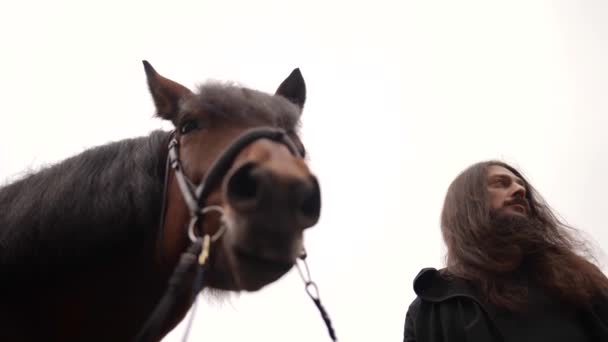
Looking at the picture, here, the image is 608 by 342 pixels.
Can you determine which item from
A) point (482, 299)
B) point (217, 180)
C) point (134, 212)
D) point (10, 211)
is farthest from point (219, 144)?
point (482, 299)

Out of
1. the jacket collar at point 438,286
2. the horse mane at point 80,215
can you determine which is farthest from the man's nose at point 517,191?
the horse mane at point 80,215

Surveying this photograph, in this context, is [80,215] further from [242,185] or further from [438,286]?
[438,286]

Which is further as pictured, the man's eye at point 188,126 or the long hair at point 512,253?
the long hair at point 512,253

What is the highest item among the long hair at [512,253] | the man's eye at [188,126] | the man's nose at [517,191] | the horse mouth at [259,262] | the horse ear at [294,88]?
the horse ear at [294,88]

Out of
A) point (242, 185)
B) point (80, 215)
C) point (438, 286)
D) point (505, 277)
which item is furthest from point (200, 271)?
point (505, 277)

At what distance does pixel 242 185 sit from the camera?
1.62 metres

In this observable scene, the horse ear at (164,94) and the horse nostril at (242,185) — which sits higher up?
the horse ear at (164,94)

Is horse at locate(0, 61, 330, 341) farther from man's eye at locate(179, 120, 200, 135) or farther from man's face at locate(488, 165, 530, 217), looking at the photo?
man's face at locate(488, 165, 530, 217)

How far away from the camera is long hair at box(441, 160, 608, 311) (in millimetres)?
2799

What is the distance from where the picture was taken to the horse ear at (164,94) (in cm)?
245

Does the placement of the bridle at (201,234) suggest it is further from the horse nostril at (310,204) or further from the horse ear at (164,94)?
the horse ear at (164,94)

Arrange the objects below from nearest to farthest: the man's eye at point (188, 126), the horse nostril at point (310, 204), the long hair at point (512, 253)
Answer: the horse nostril at point (310, 204), the man's eye at point (188, 126), the long hair at point (512, 253)

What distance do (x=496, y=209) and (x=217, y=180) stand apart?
244 centimetres

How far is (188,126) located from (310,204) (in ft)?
3.20
